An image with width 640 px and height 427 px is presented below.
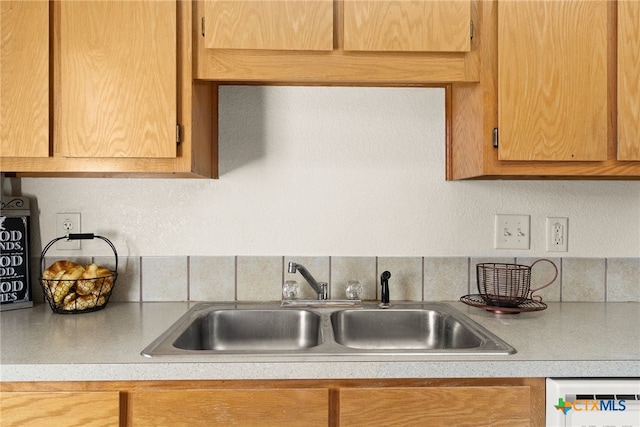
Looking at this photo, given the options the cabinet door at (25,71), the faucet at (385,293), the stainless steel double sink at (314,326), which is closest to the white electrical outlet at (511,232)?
the stainless steel double sink at (314,326)

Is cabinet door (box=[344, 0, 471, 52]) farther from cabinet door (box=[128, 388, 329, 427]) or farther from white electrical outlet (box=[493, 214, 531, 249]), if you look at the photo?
cabinet door (box=[128, 388, 329, 427])

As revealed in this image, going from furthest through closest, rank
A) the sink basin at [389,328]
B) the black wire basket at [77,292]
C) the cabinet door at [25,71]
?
the sink basin at [389,328] < the black wire basket at [77,292] < the cabinet door at [25,71]

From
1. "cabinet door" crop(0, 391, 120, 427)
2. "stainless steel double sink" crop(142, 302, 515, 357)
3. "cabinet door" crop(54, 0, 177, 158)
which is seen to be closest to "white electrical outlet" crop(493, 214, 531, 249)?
"stainless steel double sink" crop(142, 302, 515, 357)

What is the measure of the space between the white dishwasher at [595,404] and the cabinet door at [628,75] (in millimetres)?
662

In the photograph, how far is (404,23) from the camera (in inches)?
49.3

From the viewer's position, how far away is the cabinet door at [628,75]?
124 centimetres

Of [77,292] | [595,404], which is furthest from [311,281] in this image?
[595,404]

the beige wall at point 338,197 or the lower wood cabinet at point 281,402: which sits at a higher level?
the beige wall at point 338,197

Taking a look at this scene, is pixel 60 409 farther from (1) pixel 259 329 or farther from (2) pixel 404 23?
(2) pixel 404 23

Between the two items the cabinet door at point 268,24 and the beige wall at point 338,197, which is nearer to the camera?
the cabinet door at point 268,24

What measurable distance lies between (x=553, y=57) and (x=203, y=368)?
1.24m

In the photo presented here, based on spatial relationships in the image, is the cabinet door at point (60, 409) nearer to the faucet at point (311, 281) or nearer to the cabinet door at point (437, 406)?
the cabinet door at point (437, 406)

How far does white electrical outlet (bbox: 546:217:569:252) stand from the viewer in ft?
5.22

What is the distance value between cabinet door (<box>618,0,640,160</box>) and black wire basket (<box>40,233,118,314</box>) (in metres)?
1.63
